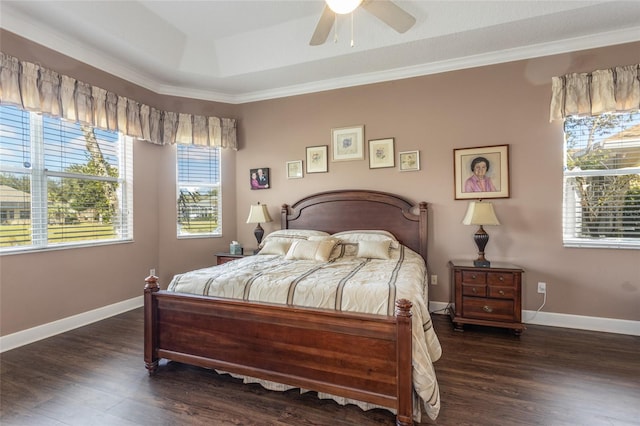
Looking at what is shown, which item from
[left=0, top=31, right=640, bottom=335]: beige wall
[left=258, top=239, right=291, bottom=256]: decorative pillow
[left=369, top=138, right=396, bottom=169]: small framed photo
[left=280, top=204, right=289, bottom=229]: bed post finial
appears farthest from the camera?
Result: [left=280, top=204, right=289, bottom=229]: bed post finial

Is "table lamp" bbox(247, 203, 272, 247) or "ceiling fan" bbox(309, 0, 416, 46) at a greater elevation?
"ceiling fan" bbox(309, 0, 416, 46)

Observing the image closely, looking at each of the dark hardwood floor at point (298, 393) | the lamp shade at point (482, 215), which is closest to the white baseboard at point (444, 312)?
the dark hardwood floor at point (298, 393)

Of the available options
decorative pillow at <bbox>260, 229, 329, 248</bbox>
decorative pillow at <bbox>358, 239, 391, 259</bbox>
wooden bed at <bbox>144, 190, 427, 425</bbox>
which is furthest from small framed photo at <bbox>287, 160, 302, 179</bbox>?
wooden bed at <bbox>144, 190, 427, 425</bbox>

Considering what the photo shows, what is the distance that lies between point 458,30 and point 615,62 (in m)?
1.64

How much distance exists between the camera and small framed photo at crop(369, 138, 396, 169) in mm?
3848

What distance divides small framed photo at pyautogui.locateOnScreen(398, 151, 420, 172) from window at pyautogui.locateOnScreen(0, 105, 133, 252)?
3457mm

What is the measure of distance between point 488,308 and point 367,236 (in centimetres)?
141

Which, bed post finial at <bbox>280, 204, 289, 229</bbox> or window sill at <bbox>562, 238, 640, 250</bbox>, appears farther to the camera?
bed post finial at <bbox>280, 204, 289, 229</bbox>

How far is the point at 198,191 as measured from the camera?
4.45 m

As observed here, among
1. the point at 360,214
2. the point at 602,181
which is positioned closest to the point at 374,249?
the point at 360,214

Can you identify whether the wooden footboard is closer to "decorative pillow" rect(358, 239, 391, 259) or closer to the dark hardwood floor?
the dark hardwood floor

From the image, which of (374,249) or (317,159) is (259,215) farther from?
(374,249)

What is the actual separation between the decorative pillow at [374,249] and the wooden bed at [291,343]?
55.1 inches

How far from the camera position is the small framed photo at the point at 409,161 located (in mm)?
3744
